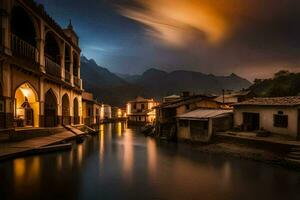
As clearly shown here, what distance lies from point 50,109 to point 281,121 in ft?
86.3

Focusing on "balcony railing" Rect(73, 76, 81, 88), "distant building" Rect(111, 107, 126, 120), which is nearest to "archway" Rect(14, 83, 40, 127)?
"balcony railing" Rect(73, 76, 81, 88)

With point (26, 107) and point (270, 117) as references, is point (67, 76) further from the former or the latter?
point (270, 117)

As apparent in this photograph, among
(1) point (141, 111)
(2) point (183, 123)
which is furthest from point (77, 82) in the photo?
(1) point (141, 111)

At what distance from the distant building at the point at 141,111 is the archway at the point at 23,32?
43.7 meters

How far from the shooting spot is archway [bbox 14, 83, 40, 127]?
25.2 meters

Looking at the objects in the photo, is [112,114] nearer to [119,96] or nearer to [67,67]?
[119,96]

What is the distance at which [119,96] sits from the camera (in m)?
152

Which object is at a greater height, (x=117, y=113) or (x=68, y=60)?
(x=68, y=60)

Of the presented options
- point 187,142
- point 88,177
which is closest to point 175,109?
point 187,142

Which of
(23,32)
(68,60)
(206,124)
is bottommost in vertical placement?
(206,124)

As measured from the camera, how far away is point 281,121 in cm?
2098

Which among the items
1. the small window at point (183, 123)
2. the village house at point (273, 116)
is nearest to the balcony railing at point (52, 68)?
the small window at point (183, 123)

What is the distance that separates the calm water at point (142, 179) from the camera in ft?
36.5

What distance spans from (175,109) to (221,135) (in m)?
11.1
